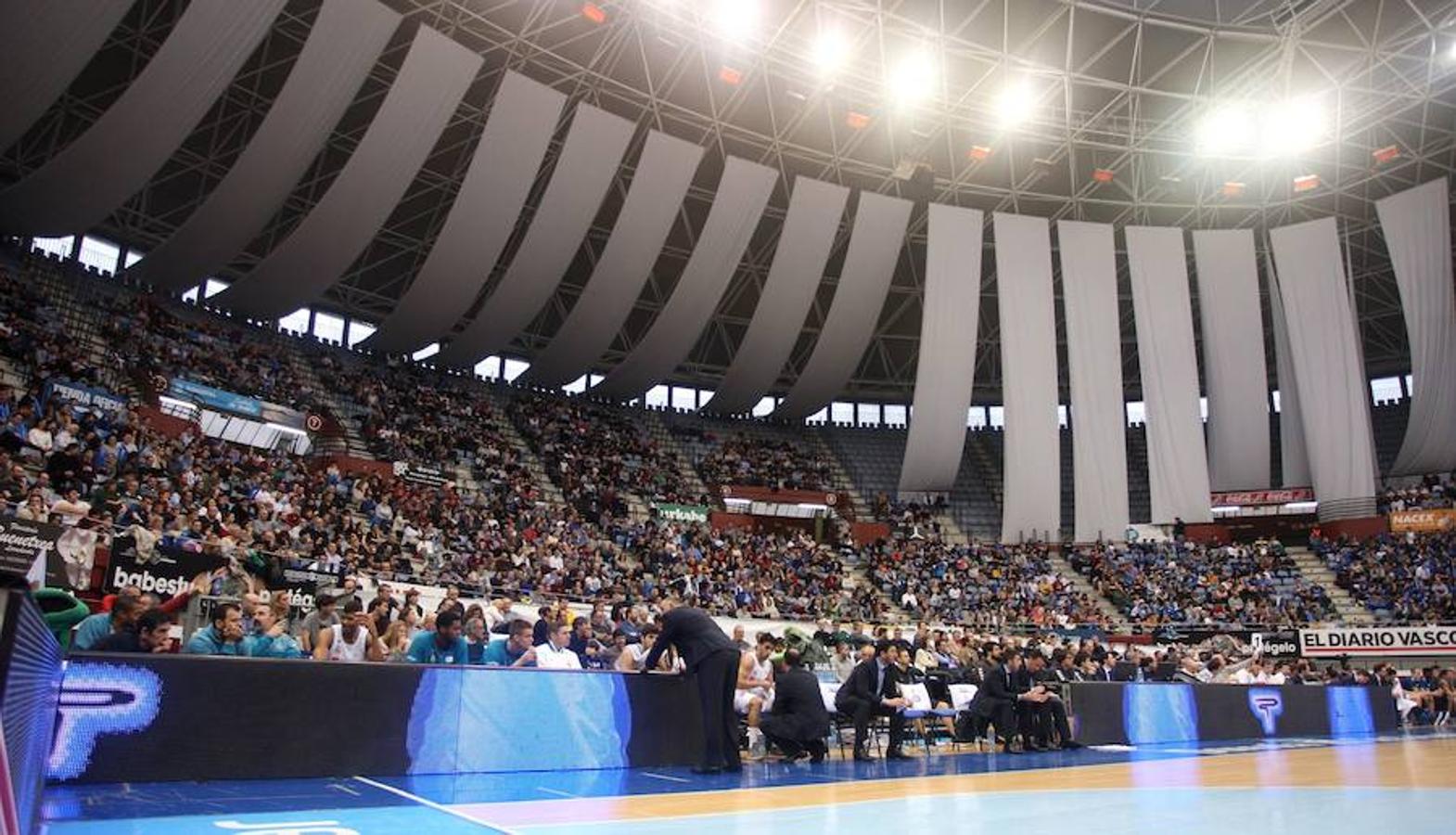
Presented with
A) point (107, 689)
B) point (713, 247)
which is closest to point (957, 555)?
point (713, 247)

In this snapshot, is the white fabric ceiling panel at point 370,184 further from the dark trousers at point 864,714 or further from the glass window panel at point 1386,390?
the glass window panel at point 1386,390

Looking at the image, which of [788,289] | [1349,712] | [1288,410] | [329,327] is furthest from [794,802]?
[1288,410]

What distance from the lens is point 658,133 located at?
29.2 meters

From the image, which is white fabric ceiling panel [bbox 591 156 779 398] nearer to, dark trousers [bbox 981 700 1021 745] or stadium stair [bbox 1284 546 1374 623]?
dark trousers [bbox 981 700 1021 745]

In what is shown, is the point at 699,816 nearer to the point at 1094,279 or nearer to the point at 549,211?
the point at 549,211

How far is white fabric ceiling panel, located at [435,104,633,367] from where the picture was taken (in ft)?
92.5

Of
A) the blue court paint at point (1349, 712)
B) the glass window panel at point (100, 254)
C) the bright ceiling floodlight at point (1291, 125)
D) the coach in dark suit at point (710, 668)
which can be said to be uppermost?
the bright ceiling floodlight at point (1291, 125)

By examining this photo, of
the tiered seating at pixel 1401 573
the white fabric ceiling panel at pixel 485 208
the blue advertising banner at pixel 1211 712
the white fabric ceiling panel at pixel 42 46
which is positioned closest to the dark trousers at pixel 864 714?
the blue advertising banner at pixel 1211 712

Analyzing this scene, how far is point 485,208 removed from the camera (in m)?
28.4

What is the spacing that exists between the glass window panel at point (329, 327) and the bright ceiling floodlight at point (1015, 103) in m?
24.1

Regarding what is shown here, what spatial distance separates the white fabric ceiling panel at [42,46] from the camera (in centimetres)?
2014

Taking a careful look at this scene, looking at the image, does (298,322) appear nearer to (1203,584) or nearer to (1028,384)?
(1028,384)

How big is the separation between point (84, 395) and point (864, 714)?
18.8 metres

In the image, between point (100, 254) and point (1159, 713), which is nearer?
point (1159, 713)
